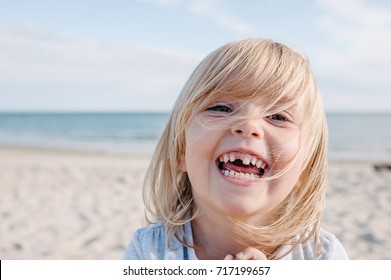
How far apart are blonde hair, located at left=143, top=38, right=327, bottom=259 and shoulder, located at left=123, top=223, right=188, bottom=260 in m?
0.04

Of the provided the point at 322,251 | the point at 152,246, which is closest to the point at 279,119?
the point at 322,251

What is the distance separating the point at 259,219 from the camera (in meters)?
1.45

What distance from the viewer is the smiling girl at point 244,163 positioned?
1.26m

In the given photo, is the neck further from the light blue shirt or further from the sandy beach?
the sandy beach

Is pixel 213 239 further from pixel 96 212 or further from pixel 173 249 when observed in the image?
pixel 96 212

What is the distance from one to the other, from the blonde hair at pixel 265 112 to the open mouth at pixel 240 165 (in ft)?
0.31

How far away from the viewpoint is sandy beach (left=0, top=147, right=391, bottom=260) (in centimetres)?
339

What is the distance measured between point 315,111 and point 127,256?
813 mm

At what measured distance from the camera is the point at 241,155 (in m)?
1.25

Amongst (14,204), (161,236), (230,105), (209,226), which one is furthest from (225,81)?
(14,204)

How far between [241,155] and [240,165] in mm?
36

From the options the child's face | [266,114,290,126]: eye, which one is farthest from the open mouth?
[266,114,290,126]: eye

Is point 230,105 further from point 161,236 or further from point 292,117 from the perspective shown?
point 161,236

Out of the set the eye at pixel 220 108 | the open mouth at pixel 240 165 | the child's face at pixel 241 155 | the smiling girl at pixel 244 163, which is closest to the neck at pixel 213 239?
the smiling girl at pixel 244 163
